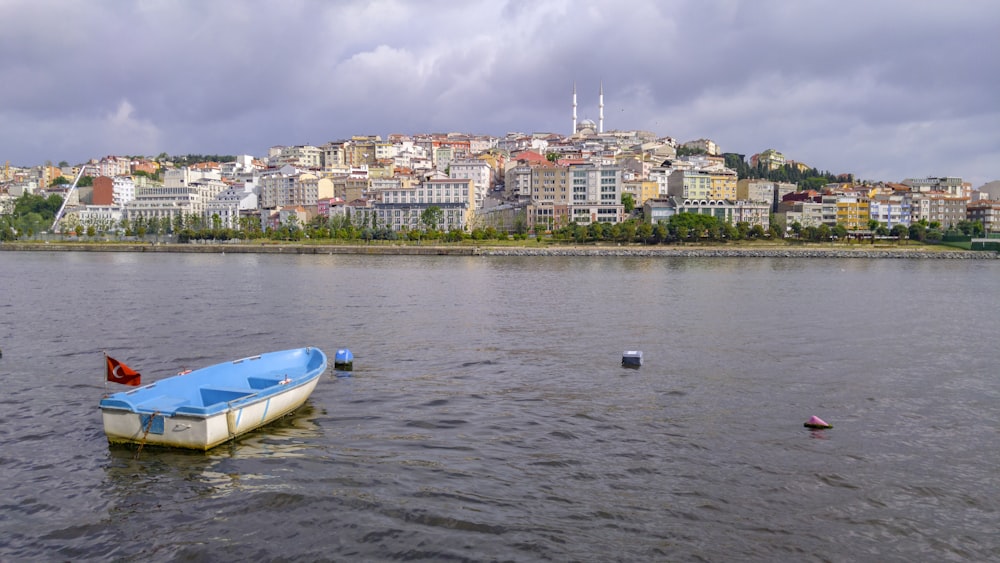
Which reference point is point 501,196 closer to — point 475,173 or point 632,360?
point 475,173

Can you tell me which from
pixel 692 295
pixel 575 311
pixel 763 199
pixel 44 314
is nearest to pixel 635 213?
pixel 763 199

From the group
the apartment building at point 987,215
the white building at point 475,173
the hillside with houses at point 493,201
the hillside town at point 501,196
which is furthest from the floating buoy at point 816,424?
the apartment building at point 987,215

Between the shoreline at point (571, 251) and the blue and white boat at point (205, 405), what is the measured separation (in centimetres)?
6914

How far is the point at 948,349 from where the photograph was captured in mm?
19781

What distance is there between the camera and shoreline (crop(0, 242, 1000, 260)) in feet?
270

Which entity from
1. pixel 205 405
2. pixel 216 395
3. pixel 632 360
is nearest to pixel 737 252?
pixel 632 360

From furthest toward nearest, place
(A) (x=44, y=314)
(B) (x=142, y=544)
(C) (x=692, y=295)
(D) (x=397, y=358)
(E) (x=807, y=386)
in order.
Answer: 1. (C) (x=692, y=295)
2. (A) (x=44, y=314)
3. (D) (x=397, y=358)
4. (E) (x=807, y=386)
5. (B) (x=142, y=544)

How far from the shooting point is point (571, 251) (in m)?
81.0

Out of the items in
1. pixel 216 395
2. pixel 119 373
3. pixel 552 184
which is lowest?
pixel 216 395

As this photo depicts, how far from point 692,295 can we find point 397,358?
833 inches

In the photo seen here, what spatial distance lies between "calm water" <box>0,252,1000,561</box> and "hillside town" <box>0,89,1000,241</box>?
78239mm

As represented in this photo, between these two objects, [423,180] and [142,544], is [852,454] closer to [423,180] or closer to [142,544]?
[142,544]

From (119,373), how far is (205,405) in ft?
5.91

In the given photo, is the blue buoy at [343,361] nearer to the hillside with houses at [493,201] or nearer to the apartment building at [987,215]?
the hillside with houses at [493,201]
